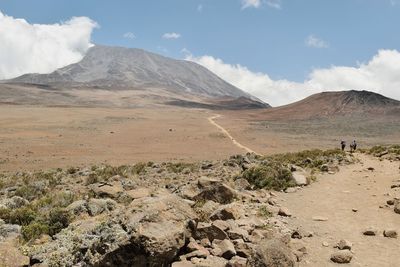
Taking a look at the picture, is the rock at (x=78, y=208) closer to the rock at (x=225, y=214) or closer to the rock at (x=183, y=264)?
the rock at (x=225, y=214)

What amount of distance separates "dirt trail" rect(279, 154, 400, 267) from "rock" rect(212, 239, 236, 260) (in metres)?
1.56

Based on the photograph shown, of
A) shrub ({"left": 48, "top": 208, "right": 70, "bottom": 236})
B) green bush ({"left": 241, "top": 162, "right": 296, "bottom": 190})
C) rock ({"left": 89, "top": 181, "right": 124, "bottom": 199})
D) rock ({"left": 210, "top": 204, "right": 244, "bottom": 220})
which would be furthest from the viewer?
green bush ({"left": 241, "top": 162, "right": 296, "bottom": 190})

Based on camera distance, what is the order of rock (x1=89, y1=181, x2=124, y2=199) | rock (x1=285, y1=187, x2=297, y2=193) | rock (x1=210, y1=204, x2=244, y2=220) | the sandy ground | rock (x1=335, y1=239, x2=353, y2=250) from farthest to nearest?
1. the sandy ground
2. rock (x1=285, y1=187, x2=297, y2=193)
3. rock (x1=89, y1=181, x2=124, y2=199)
4. rock (x1=210, y1=204, x2=244, y2=220)
5. rock (x1=335, y1=239, x2=353, y2=250)

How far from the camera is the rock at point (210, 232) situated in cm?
907

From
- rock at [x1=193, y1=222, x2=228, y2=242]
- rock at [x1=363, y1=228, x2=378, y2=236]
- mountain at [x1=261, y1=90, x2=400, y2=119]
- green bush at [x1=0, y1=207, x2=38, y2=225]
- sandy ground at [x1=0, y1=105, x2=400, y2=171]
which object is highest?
mountain at [x1=261, y1=90, x2=400, y2=119]

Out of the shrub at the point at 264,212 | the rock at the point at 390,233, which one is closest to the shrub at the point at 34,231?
the shrub at the point at 264,212

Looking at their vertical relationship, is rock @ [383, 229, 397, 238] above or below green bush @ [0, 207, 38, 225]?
above

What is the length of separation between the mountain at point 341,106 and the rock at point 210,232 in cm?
10835

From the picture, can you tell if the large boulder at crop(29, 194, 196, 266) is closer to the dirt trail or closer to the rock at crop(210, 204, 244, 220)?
the rock at crop(210, 204, 244, 220)

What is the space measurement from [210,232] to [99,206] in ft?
13.0

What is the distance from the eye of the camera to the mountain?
4505 inches

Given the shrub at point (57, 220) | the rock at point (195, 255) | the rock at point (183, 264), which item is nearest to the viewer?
the rock at point (183, 264)

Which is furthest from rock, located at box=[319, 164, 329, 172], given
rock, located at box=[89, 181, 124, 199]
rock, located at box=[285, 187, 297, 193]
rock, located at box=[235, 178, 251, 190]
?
rock, located at box=[89, 181, 124, 199]

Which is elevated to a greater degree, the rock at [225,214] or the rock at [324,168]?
the rock at [324,168]
